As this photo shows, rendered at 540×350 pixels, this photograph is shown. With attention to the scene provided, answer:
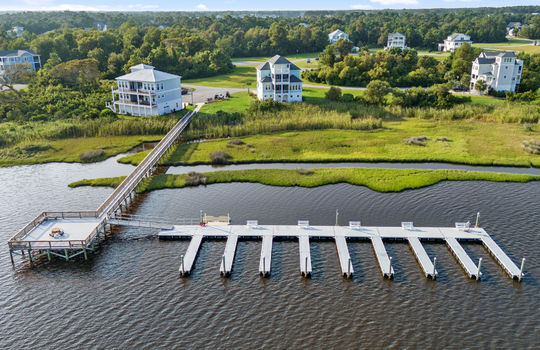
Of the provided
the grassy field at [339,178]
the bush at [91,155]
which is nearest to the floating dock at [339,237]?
the grassy field at [339,178]

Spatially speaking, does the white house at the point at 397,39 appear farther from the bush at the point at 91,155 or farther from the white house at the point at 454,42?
the bush at the point at 91,155

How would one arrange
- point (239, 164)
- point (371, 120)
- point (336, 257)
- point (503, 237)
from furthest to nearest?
point (371, 120) < point (239, 164) < point (503, 237) < point (336, 257)

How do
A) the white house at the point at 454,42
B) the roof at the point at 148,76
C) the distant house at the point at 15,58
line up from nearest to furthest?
1. the roof at the point at 148,76
2. the distant house at the point at 15,58
3. the white house at the point at 454,42

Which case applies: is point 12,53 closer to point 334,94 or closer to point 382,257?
point 334,94

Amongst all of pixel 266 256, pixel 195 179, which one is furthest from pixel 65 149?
pixel 266 256

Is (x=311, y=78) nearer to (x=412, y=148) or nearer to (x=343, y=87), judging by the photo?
(x=343, y=87)

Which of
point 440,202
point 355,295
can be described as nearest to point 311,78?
point 440,202

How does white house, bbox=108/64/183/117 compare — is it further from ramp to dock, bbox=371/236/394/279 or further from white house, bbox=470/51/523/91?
white house, bbox=470/51/523/91
